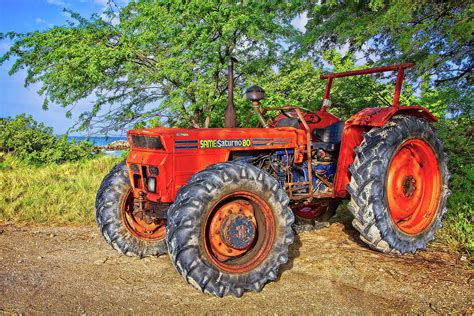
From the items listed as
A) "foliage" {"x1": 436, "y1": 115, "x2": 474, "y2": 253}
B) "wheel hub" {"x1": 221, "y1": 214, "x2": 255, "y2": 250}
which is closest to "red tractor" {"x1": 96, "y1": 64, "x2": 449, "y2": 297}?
"wheel hub" {"x1": 221, "y1": 214, "x2": 255, "y2": 250}

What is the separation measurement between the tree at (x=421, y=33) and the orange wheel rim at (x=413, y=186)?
1.47m

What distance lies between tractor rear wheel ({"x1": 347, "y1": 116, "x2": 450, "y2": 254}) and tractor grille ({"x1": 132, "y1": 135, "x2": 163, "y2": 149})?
1.84 meters

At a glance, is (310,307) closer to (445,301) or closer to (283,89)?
(445,301)

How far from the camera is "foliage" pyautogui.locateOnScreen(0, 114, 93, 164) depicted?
1089cm

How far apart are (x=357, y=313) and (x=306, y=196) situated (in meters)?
1.59

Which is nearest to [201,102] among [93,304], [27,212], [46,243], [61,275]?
[27,212]

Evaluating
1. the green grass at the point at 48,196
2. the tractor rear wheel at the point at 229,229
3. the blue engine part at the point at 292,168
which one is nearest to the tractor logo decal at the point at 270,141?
the blue engine part at the point at 292,168

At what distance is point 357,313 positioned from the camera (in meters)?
3.06

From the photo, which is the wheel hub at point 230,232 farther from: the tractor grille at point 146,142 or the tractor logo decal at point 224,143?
the tractor grille at point 146,142

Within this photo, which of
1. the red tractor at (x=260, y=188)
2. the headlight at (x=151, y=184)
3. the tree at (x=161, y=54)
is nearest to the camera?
the red tractor at (x=260, y=188)

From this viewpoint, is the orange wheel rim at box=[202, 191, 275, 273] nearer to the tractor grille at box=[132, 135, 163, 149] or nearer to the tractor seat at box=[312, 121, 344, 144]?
the tractor grille at box=[132, 135, 163, 149]

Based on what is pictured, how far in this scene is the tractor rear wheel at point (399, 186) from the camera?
13.3 feet

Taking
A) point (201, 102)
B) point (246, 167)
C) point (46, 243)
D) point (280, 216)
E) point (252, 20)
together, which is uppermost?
point (252, 20)

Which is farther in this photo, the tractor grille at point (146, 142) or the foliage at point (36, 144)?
the foliage at point (36, 144)
